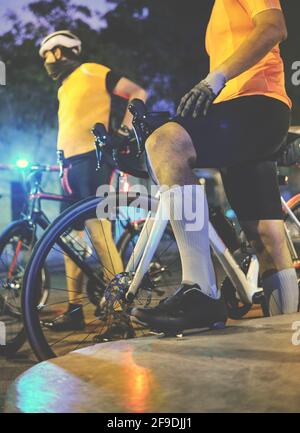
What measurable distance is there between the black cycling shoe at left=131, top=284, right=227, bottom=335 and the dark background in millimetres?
17314

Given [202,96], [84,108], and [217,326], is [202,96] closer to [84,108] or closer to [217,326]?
[217,326]

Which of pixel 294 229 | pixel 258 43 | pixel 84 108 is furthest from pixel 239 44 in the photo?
pixel 84 108

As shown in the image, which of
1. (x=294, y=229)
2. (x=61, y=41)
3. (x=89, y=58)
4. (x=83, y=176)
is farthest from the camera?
(x=89, y=58)

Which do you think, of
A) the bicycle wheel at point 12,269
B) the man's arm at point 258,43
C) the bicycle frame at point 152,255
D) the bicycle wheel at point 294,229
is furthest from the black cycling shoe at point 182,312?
the bicycle wheel at point 12,269

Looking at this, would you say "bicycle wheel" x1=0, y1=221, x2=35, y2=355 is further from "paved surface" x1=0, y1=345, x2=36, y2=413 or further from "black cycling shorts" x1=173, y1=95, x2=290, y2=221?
"black cycling shorts" x1=173, y1=95, x2=290, y2=221

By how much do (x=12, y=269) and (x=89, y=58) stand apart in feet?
50.1

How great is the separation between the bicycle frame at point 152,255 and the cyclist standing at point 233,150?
0.21 m

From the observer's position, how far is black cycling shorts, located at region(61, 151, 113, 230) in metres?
5.44

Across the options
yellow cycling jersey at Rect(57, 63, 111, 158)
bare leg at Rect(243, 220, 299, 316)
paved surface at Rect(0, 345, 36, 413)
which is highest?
yellow cycling jersey at Rect(57, 63, 111, 158)

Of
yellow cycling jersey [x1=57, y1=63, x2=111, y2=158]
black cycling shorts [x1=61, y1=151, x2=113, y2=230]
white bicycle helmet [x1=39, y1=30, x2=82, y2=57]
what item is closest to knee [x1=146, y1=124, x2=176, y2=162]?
black cycling shorts [x1=61, y1=151, x2=113, y2=230]

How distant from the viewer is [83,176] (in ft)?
17.9

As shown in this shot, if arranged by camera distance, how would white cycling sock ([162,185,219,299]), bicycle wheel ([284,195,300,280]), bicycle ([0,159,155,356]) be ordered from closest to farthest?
white cycling sock ([162,185,219,299]), bicycle wheel ([284,195,300,280]), bicycle ([0,159,155,356])

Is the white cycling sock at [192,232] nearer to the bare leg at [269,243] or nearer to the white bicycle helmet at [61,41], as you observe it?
the bare leg at [269,243]

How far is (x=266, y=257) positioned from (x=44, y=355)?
3.84 ft
